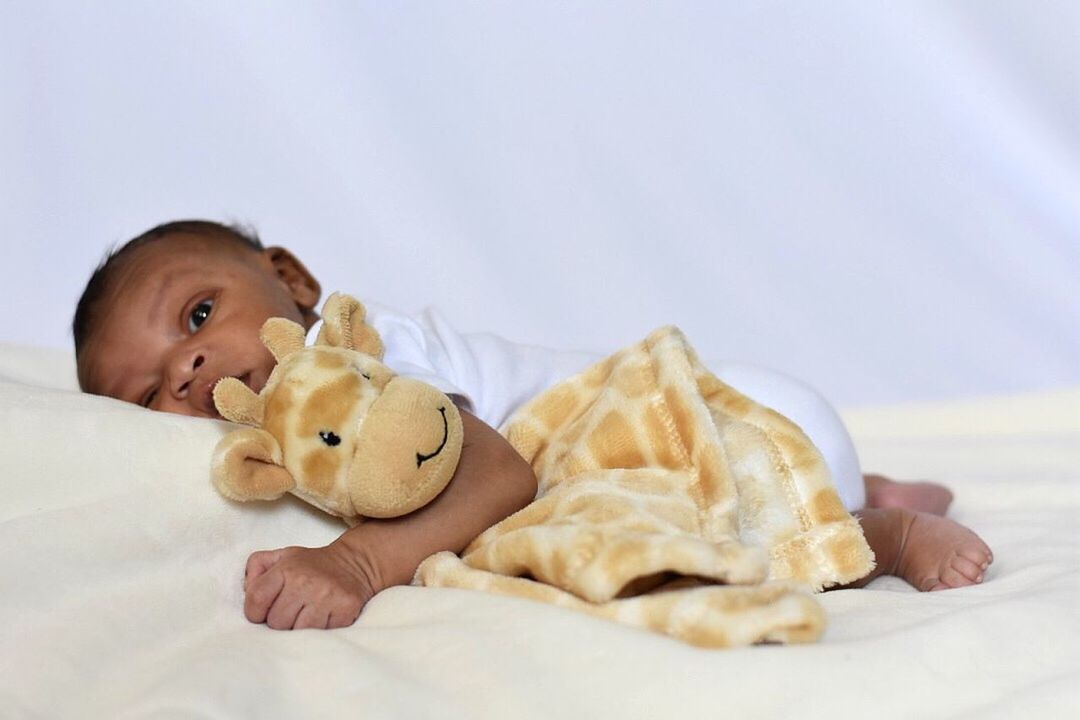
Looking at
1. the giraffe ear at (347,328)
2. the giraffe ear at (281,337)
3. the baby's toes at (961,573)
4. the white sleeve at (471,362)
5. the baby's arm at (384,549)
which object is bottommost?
the baby's arm at (384,549)

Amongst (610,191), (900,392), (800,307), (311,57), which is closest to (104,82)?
(311,57)

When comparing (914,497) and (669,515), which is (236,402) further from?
(914,497)

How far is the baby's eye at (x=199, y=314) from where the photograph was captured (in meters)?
1.44

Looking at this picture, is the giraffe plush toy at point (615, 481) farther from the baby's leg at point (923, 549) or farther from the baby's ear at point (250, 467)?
the baby's leg at point (923, 549)

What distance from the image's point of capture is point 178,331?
4.68 feet

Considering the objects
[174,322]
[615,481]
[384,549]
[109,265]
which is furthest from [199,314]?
[615,481]

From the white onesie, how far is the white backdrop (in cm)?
94

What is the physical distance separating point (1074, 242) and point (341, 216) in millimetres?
1466

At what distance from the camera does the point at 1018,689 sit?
0.94 m

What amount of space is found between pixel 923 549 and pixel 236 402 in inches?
28.8

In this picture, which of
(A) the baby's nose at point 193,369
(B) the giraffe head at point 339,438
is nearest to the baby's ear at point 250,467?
(B) the giraffe head at point 339,438

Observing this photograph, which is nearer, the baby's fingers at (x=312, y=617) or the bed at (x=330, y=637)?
the bed at (x=330, y=637)

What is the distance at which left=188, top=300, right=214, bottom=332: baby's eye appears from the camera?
4.72 ft

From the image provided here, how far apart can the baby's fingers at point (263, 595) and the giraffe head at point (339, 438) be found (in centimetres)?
9
